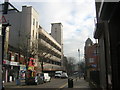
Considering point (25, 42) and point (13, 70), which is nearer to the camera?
point (13, 70)

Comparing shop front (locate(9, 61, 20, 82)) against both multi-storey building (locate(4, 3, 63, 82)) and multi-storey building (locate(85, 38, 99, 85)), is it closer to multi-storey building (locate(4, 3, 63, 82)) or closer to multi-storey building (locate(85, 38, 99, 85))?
multi-storey building (locate(4, 3, 63, 82))

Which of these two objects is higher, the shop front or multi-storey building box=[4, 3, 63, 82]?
multi-storey building box=[4, 3, 63, 82]

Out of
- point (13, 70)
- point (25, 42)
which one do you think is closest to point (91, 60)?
point (25, 42)

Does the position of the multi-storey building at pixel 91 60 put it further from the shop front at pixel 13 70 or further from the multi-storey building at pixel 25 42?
the shop front at pixel 13 70

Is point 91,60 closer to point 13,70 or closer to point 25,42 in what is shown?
point 25,42

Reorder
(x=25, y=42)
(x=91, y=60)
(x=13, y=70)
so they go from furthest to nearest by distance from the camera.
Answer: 1. (x=91, y=60)
2. (x=25, y=42)
3. (x=13, y=70)

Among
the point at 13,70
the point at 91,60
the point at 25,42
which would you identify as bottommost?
the point at 13,70

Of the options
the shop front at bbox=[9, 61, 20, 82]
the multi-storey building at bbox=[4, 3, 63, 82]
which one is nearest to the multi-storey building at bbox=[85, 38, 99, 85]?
the multi-storey building at bbox=[4, 3, 63, 82]

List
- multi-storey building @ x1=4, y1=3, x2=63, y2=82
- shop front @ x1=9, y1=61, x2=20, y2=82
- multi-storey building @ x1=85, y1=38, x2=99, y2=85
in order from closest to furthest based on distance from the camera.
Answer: shop front @ x1=9, y1=61, x2=20, y2=82, multi-storey building @ x1=4, y1=3, x2=63, y2=82, multi-storey building @ x1=85, y1=38, x2=99, y2=85

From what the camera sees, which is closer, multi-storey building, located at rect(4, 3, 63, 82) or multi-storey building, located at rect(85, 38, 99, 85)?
multi-storey building, located at rect(4, 3, 63, 82)

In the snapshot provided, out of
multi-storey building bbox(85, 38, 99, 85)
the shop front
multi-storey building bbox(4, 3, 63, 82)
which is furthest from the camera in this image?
multi-storey building bbox(85, 38, 99, 85)

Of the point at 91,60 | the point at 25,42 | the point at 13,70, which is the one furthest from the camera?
the point at 91,60

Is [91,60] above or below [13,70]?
above

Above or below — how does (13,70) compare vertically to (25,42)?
below
